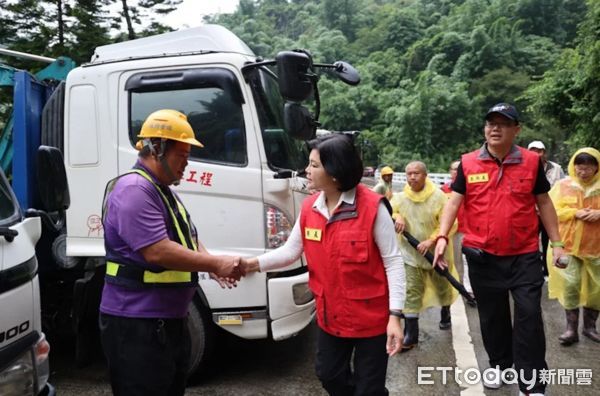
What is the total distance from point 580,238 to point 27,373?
4.08 meters

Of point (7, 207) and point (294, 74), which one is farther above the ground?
point (294, 74)

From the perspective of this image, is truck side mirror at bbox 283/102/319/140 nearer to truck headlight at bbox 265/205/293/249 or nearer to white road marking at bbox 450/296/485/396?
truck headlight at bbox 265/205/293/249

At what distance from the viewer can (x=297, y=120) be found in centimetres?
307

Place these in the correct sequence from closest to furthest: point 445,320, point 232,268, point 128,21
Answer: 1. point 232,268
2. point 445,320
3. point 128,21

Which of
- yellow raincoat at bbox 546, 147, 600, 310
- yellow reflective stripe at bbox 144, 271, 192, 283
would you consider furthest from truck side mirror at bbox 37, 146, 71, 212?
yellow raincoat at bbox 546, 147, 600, 310

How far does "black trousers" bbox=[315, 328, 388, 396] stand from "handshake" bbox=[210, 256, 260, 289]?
1.57 feet

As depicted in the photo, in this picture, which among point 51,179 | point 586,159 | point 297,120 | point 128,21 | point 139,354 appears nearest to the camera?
point 139,354

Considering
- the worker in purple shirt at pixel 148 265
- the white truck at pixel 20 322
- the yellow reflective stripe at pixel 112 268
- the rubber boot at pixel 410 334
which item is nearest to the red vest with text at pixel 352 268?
the worker in purple shirt at pixel 148 265

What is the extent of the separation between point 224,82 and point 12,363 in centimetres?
207

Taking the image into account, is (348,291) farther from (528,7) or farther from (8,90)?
(528,7)

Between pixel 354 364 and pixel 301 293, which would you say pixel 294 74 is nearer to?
pixel 301 293

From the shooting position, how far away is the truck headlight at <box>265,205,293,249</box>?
3166mm

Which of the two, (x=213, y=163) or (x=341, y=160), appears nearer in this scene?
(x=341, y=160)

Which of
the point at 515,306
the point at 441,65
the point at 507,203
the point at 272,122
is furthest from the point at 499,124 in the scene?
the point at 441,65
